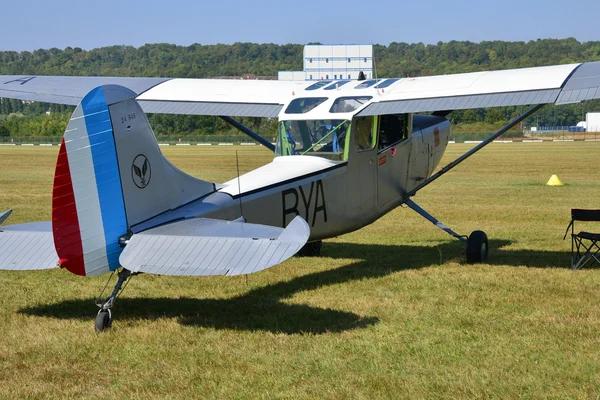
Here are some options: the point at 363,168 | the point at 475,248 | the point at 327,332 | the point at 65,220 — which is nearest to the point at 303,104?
the point at 363,168

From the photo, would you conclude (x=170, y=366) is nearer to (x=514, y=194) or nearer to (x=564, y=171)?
(x=514, y=194)

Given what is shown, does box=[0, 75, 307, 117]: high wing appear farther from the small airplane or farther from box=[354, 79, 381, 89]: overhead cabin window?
box=[354, 79, 381, 89]: overhead cabin window

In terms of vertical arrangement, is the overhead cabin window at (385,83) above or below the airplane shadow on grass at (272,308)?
above

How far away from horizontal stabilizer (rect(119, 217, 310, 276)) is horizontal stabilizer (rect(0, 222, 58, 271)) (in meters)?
0.90

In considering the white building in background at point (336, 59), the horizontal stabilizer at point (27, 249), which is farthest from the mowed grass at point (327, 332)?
the white building in background at point (336, 59)

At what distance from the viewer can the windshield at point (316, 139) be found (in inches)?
380

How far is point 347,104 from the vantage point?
991 centimetres

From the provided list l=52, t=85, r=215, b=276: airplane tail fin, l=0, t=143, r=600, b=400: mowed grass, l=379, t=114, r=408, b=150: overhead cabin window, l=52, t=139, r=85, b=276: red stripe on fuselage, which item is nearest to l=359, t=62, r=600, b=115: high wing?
l=379, t=114, r=408, b=150: overhead cabin window

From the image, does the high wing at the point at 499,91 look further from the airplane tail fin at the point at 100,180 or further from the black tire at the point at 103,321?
the black tire at the point at 103,321

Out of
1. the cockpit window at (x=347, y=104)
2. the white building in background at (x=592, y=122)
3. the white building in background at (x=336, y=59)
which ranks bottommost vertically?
the white building in background at (x=592, y=122)

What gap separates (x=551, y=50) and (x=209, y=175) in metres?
163

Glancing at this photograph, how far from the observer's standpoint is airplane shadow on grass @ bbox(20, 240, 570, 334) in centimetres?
718

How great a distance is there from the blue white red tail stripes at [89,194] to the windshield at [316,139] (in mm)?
3529

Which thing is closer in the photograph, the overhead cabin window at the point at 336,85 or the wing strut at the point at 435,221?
the overhead cabin window at the point at 336,85
